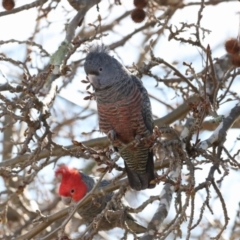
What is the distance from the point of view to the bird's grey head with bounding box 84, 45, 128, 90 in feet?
16.9

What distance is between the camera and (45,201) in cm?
842

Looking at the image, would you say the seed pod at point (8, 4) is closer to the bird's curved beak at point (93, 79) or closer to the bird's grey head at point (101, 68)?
the bird's grey head at point (101, 68)

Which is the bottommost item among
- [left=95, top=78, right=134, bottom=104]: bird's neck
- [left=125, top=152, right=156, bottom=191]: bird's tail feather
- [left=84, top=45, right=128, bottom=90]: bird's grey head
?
[left=125, top=152, right=156, bottom=191]: bird's tail feather

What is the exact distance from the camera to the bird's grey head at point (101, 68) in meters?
5.14

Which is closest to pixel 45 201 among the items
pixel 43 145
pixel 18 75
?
pixel 18 75

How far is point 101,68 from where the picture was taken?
519 centimetres

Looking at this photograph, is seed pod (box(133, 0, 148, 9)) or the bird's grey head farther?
seed pod (box(133, 0, 148, 9))

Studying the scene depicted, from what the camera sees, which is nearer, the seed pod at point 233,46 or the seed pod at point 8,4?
the seed pod at point 233,46

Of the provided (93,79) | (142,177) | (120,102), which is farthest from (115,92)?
(142,177)

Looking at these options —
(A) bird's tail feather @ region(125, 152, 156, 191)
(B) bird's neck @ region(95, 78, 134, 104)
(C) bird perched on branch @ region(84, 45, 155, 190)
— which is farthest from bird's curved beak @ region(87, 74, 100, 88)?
(A) bird's tail feather @ region(125, 152, 156, 191)

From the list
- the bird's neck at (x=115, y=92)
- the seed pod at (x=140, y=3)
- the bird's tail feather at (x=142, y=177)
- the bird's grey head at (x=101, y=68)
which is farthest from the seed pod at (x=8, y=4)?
the bird's tail feather at (x=142, y=177)

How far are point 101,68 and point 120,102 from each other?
1.25 feet

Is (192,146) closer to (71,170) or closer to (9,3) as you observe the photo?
(9,3)

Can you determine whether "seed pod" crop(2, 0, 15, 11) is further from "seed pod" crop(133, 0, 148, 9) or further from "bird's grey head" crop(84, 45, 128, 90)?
"seed pod" crop(133, 0, 148, 9)
